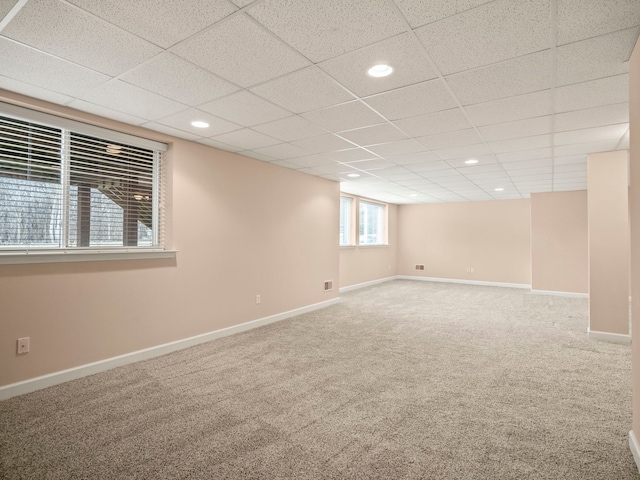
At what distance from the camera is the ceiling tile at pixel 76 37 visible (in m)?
1.76

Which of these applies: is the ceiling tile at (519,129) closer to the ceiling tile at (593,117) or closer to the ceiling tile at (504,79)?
the ceiling tile at (593,117)

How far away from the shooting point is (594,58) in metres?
2.12

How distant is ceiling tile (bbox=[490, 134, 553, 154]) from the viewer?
149 inches

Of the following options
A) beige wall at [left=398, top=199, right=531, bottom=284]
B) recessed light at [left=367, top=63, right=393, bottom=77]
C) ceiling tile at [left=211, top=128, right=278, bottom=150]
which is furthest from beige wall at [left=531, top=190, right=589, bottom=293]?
recessed light at [left=367, top=63, right=393, bottom=77]

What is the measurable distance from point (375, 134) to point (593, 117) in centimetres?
200

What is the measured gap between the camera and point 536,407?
8.49ft

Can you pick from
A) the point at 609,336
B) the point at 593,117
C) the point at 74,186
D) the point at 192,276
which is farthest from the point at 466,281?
the point at 74,186

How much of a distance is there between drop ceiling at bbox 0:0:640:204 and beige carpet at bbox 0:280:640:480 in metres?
2.42

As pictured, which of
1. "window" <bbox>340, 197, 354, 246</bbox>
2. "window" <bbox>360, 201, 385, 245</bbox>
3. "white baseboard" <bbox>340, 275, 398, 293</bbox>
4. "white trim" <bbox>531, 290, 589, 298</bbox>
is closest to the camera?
"white trim" <bbox>531, 290, 589, 298</bbox>

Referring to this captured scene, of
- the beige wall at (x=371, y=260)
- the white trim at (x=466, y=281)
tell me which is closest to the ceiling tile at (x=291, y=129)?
the beige wall at (x=371, y=260)

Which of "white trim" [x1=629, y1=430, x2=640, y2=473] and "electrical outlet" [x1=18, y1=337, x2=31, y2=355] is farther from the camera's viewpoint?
"electrical outlet" [x1=18, y1=337, x2=31, y2=355]

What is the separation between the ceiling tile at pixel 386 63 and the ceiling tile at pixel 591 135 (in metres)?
2.24

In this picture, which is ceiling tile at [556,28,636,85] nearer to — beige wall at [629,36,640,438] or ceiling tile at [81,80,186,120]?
beige wall at [629,36,640,438]

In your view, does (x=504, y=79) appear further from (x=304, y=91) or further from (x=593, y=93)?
(x=304, y=91)
